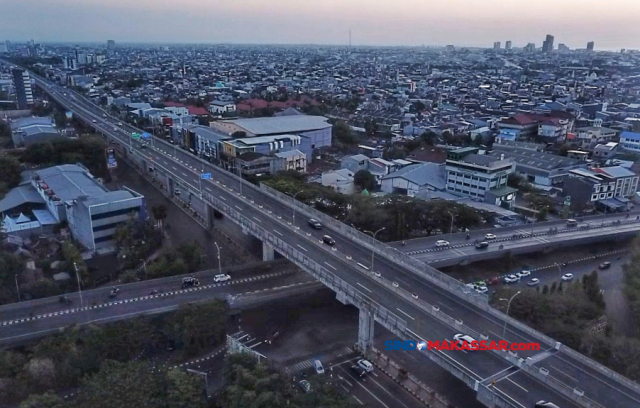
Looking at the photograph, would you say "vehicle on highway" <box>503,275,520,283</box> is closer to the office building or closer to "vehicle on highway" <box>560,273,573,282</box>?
"vehicle on highway" <box>560,273,573,282</box>

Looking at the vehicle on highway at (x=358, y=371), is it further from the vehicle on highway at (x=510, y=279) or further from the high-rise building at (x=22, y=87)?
the high-rise building at (x=22, y=87)

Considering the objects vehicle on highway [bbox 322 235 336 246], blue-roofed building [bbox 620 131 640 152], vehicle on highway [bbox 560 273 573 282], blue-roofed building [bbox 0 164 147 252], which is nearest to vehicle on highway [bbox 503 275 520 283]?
vehicle on highway [bbox 560 273 573 282]

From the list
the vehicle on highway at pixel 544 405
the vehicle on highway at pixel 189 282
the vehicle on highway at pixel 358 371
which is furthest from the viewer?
the vehicle on highway at pixel 189 282

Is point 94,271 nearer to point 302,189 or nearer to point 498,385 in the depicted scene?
point 302,189

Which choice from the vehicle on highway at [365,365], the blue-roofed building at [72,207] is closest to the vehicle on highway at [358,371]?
the vehicle on highway at [365,365]

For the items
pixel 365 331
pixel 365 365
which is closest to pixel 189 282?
pixel 365 331

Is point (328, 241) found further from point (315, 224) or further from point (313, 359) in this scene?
point (313, 359)
